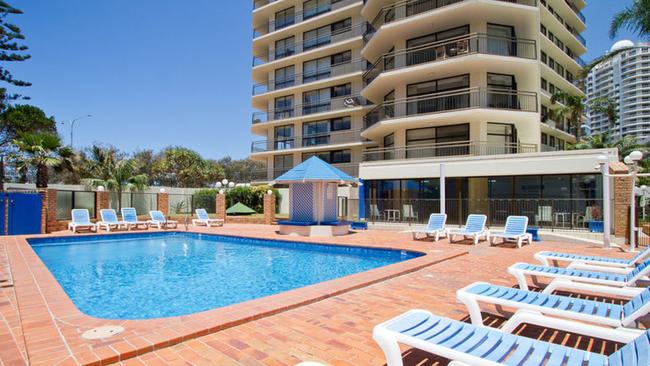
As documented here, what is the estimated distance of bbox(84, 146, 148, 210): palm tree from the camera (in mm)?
25844

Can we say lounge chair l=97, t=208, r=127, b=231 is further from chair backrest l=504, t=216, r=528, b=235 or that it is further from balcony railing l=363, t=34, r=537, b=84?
balcony railing l=363, t=34, r=537, b=84

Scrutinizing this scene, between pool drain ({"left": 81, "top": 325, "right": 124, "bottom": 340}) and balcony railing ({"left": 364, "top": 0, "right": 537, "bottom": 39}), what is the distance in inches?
965

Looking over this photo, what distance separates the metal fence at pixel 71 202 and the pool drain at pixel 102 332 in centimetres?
2020

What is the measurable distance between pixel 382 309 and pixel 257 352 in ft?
7.20

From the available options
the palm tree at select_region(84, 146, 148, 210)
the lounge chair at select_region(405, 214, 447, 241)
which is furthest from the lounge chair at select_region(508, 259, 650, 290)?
the palm tree at select_region(84, 146, 148, 210)

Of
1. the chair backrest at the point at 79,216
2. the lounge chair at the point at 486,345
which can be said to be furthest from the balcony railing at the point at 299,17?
the lounge chair at the point at 486,345

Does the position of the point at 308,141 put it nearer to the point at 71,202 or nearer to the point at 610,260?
the point at 71,202

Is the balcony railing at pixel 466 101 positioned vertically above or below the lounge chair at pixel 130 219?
above

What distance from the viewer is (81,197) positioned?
21969 millimetres

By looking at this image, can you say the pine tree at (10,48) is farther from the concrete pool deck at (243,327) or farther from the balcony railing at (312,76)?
the concrete pool deck at (243,327)

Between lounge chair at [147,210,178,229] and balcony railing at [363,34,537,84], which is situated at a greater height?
balcony railing at [363,34,537,84]

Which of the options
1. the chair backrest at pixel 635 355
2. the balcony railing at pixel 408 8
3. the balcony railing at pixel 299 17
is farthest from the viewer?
the balcony railing at pixel 299 17

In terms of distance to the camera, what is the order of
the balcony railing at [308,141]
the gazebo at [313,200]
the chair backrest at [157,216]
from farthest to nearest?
the balcony railing at [308,141]
the chair backrest at [157,216]
the gazebo at [313,200]

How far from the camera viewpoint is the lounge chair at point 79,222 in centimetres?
1748
